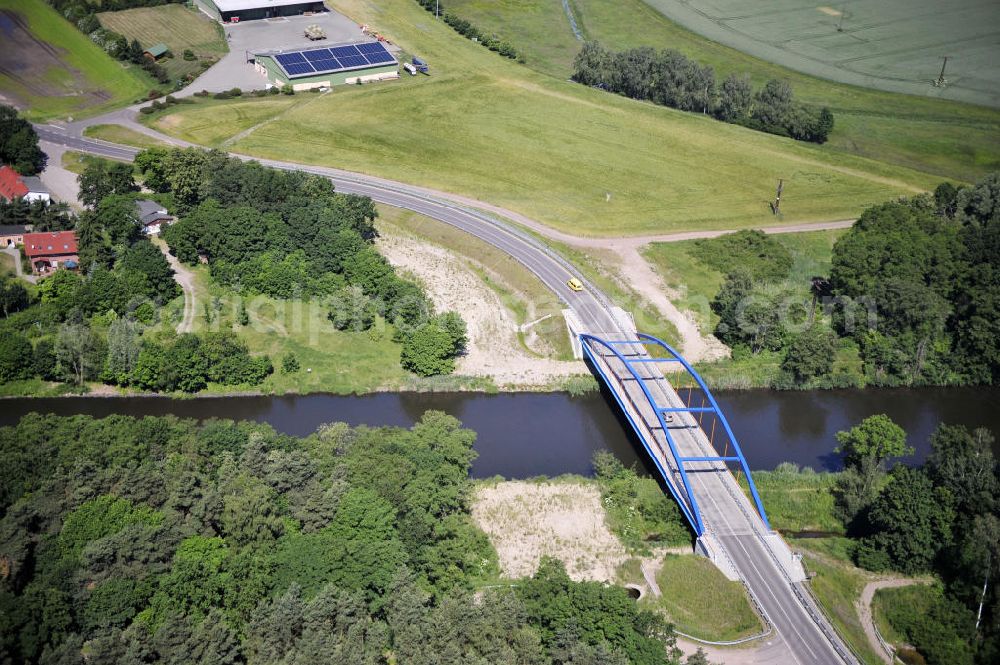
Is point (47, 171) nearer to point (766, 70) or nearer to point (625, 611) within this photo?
point (625, 611)

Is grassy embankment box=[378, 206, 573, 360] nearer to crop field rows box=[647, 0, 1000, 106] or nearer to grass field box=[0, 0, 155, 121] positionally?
grass field box=[0, 0, 155, 121]

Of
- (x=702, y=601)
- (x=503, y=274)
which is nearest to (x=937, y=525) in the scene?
(x=702, y=601)

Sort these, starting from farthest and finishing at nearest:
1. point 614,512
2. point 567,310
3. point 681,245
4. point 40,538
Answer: point 681,245 < point 567,310 < point 614,512 < point 40,538

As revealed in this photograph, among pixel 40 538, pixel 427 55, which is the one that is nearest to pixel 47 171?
pixel 427 55

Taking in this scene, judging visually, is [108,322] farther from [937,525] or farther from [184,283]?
[937,525]

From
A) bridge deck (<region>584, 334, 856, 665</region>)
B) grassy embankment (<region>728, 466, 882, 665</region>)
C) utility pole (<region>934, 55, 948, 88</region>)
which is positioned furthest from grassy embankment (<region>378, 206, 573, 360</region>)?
utility pole (<region>934, 55, 948, 88</region>)
